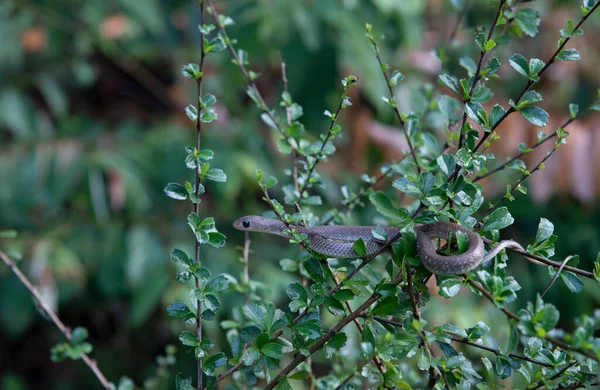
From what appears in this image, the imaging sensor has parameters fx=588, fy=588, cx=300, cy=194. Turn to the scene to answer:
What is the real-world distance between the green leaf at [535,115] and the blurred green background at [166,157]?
234cm

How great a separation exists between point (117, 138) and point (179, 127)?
1.67ft

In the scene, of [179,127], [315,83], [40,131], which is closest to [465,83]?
[315,83]

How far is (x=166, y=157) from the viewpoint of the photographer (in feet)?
14.5

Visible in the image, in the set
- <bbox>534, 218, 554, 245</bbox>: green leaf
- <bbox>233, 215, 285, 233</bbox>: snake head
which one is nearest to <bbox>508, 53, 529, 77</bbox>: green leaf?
<bbox>534, 218, 554, 245</bbox>: green leaf

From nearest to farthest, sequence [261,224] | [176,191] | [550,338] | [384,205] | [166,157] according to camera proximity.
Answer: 1. [550,338]
2. [176,191]
3. [384,205]
4. [261,224]
5. [166,157]

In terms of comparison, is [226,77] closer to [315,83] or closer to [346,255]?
[315,83]

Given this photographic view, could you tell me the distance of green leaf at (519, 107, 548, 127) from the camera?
1.42 metres

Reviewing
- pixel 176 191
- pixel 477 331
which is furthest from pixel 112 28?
pixel 477 331

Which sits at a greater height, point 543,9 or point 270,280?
point 543,9

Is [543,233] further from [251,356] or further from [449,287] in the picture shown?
[251,356]

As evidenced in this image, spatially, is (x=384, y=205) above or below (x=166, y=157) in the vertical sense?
above

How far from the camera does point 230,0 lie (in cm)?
453

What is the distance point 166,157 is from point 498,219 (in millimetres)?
3389

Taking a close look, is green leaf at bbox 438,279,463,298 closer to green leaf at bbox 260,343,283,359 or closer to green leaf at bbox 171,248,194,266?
green leaf at bbox 260,343,283,359
